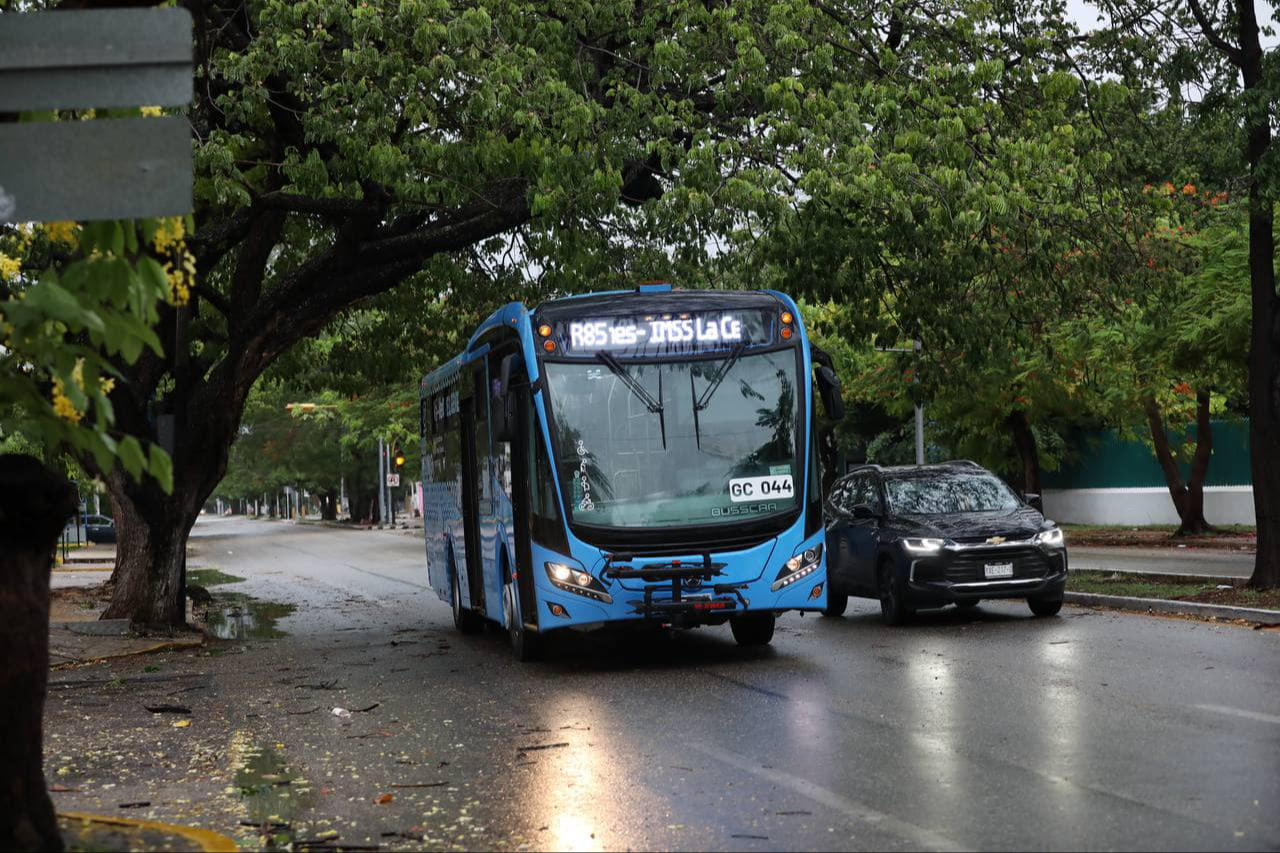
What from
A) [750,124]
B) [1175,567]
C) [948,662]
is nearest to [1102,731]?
[948,662]

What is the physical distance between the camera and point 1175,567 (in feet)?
86.5

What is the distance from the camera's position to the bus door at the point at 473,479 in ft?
56.4

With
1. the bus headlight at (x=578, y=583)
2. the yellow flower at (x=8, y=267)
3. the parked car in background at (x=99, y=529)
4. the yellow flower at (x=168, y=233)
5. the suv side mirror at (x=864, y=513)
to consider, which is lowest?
the parked car in background at (x=99, y=529)

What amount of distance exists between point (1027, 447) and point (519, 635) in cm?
2755

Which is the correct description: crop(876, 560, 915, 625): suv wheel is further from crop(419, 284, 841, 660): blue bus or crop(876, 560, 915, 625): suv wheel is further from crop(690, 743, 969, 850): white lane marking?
crop(690, 743, 969, 850): white lane marking

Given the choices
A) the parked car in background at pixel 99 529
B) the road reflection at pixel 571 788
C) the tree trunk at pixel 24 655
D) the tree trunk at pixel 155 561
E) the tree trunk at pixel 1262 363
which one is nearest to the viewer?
the tree trunk at pixel 24 655

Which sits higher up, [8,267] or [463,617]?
[8,267]

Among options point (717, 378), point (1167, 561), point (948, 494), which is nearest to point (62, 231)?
point (717, 378)

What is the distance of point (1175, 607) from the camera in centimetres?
1769

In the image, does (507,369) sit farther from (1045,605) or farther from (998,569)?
(1045,605)

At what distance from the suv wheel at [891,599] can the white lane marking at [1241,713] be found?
682 centimetres

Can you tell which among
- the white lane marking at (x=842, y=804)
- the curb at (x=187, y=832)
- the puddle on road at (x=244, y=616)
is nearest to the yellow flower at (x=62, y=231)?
the curb at (x=187, y=832)

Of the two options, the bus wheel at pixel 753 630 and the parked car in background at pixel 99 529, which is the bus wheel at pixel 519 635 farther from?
the parked car in background at pixel 99 529

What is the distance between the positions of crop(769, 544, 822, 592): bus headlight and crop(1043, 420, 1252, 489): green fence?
26.8 meters
